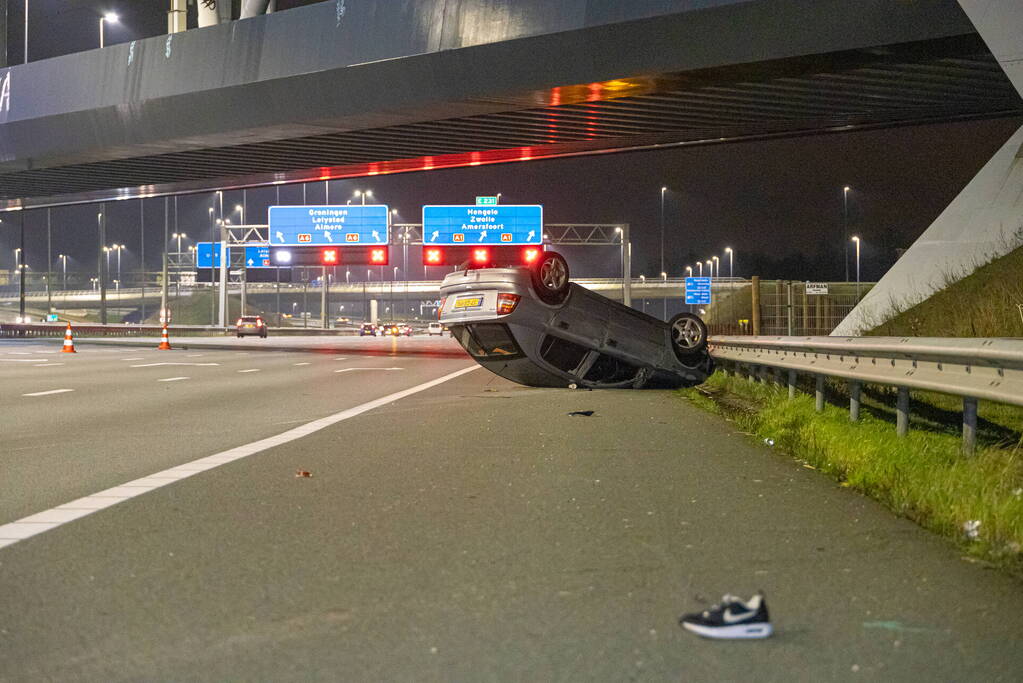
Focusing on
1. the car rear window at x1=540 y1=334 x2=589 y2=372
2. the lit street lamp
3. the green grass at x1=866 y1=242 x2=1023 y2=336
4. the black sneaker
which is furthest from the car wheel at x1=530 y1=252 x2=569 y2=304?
the lit street lamp

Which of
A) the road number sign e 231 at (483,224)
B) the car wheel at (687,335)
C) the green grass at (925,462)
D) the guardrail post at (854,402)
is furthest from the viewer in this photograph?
the road number sign e 231 at (483,224)

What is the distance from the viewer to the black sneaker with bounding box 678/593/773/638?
393cm

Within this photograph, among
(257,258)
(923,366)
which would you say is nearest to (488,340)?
(923,366)

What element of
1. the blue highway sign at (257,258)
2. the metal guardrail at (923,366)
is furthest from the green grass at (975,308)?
the blue highway sign at (257,258)

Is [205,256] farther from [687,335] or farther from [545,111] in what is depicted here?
[687,335]

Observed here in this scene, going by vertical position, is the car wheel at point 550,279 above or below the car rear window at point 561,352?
above

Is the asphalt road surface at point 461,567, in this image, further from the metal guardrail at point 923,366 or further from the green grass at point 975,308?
the green grass at point 975,308

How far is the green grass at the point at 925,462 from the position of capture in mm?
5699

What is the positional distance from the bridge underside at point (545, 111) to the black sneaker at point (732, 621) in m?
18.2

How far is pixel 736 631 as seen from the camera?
3938 mm

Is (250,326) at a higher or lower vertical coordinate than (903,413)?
lower

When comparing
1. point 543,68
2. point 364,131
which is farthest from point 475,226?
point 543,68

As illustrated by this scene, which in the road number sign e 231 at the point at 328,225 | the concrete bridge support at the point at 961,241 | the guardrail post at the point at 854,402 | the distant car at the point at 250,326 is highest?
the road number sign e 231 at the point at 328,225

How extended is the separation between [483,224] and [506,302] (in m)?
39.8
